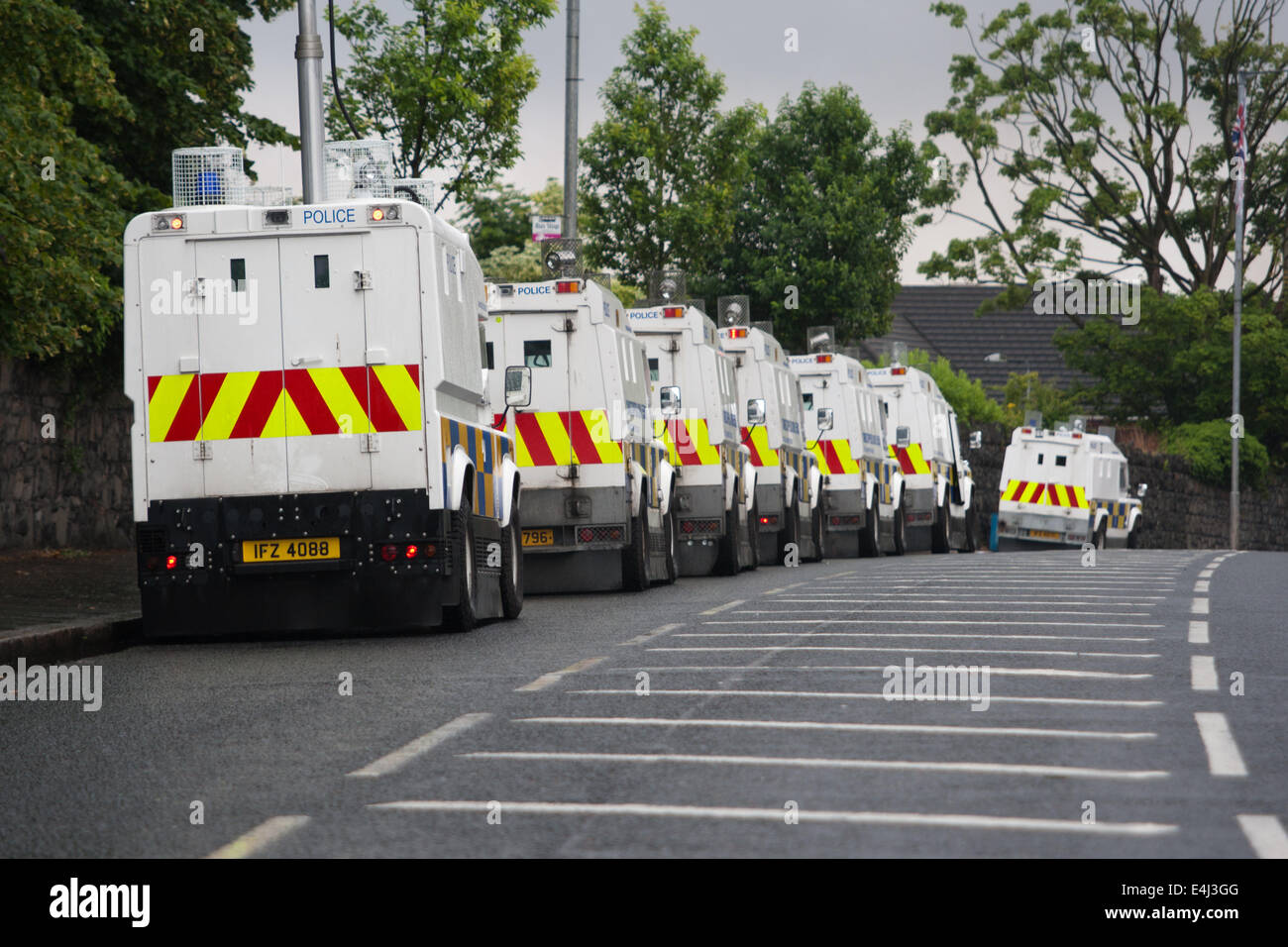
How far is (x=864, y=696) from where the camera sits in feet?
30.6

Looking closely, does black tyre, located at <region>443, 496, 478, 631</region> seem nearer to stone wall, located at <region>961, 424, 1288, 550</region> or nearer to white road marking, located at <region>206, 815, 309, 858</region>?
white road marking, located at <region>206, 815, 309, 858</region>

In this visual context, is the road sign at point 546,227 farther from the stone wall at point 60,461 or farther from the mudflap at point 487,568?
the stone wall at point 60,461

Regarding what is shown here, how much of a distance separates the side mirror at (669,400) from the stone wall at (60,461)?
7169mm

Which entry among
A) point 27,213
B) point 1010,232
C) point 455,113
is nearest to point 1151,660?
point 27,213

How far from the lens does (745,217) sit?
44.0 meters

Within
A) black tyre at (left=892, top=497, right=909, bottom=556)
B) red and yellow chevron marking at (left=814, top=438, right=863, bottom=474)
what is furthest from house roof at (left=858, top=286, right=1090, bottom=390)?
red and yellow chevron marking at (left=814, top=438, right=863, bottom=474)

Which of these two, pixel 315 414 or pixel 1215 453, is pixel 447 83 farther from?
pixel 1215 453

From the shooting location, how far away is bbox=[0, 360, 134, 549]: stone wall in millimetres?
21562

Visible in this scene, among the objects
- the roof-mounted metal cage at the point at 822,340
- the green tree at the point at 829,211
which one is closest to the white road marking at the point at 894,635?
the roof-mounted metal cage at the point at 822,340

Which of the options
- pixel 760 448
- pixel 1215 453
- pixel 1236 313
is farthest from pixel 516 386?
pixel 1215 453

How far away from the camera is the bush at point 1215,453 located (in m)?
54.2

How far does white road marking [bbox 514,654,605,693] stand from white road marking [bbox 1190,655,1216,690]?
3203 mm

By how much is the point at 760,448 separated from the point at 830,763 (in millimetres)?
18063
